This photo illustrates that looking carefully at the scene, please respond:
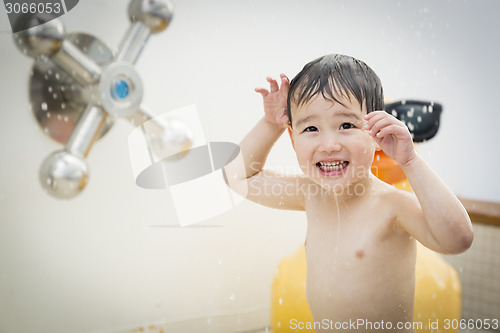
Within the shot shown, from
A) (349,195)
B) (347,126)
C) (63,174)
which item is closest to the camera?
(63,174)

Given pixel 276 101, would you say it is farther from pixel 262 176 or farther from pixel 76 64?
pixel 76 64

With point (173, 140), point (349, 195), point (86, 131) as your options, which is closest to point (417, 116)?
point (349, 195)

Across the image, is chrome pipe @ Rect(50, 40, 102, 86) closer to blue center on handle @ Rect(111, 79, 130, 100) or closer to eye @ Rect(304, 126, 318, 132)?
blue center on handle @ Rect(111, 79, 130, 100)

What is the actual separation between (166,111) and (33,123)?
221 mm

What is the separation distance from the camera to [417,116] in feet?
2.93

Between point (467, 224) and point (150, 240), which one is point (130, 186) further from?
point (467, 224)

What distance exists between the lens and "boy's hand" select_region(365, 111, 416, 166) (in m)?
0.62

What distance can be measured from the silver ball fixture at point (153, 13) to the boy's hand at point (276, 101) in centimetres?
17

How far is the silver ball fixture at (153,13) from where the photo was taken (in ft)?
2.31

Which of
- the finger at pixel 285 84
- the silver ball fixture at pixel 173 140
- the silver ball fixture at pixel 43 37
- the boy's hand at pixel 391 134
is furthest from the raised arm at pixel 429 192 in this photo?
the silver ball fixture at pixel 43 37

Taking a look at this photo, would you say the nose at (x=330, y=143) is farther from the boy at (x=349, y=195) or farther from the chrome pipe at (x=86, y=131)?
the chrome pipe at (x=86, y=131)

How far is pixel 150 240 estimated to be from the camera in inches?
36.5

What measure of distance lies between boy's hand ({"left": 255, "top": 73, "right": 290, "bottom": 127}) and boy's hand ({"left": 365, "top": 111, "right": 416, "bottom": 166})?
6.4 inches

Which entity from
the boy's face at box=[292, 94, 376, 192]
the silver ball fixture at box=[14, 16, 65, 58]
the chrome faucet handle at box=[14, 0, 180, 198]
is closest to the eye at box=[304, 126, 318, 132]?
the boy's face at box=[292, 94, 376, 192]
